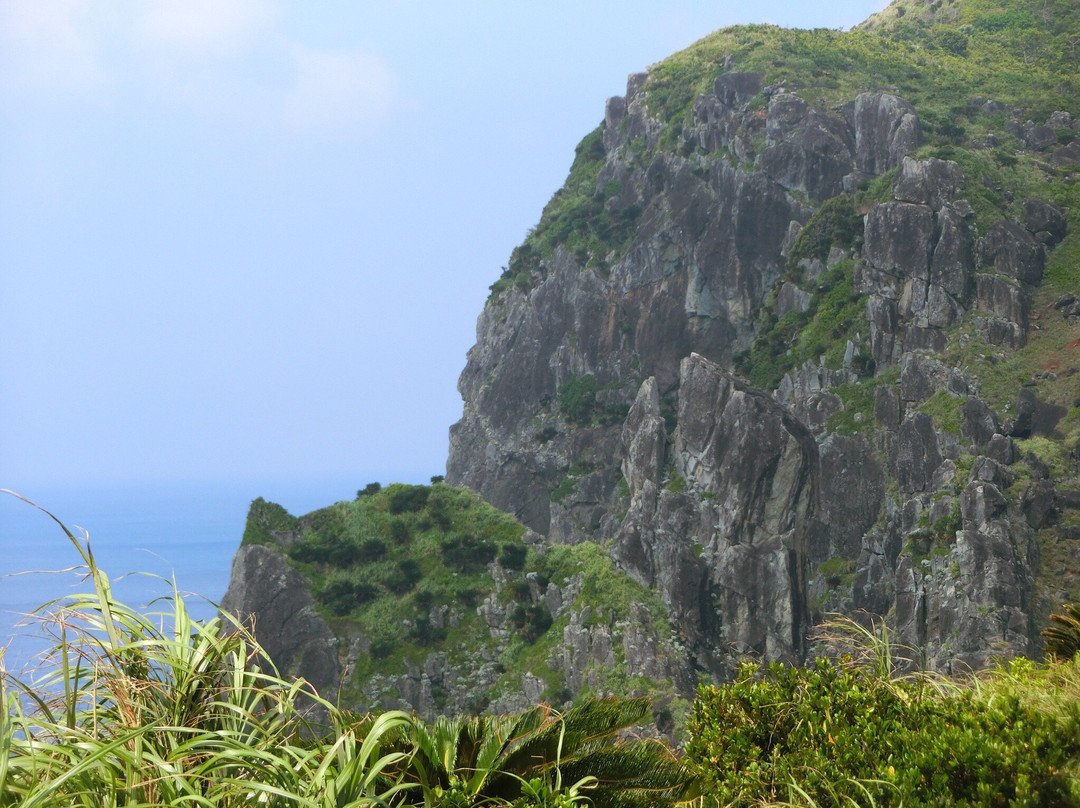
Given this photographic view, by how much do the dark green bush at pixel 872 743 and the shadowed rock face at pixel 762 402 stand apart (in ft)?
177

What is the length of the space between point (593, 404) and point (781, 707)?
103m

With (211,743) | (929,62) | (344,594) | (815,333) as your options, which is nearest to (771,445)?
(815,333)

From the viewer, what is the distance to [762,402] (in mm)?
82438

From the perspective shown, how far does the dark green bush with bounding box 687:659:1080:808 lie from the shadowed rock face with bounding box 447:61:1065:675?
177 feet

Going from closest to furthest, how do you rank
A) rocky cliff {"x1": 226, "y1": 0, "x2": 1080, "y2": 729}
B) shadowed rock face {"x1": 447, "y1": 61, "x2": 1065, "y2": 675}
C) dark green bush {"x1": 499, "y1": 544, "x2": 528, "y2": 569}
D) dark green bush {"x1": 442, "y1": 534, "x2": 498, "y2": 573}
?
rocky cliff {"x1": 226, "y1": 0, "x2": 1080, "y2": 729} → shadowed rock face {"x1": 447, "y1": 61, "x2": 1065, "y2": 675} → dark green bush {"x1": 499, "y1": 544, "x2": 528, "y2": 569} → dark green bush {"x1": 442, "y1": 534, "x2": 498, "y2": 573}

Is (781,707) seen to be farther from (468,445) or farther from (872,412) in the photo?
(468,445)

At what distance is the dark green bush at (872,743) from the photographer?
11.0m

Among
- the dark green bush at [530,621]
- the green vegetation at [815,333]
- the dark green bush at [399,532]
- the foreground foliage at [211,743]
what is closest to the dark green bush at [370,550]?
the dark green bush at [399,532]

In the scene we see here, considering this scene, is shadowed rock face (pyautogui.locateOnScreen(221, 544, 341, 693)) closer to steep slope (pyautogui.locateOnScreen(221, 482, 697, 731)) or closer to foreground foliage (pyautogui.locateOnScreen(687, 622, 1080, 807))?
steep slope (pyautogui.locateOnScreen(221, 482, 697, 731))

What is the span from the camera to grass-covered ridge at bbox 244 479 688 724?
72500mm

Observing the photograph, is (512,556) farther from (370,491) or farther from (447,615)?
(370,491)

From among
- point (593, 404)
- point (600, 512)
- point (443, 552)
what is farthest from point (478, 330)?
point (443, 552)

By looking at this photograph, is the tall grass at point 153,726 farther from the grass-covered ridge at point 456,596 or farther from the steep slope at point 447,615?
the grass-covered ridge at point 456,596

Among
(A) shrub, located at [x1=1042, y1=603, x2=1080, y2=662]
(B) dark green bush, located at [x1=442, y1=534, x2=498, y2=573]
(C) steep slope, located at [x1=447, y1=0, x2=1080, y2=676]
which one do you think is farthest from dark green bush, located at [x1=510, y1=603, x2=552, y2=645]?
(A) shrub, located at [x1=1042, y1=603, x2=1080, y2=662]
